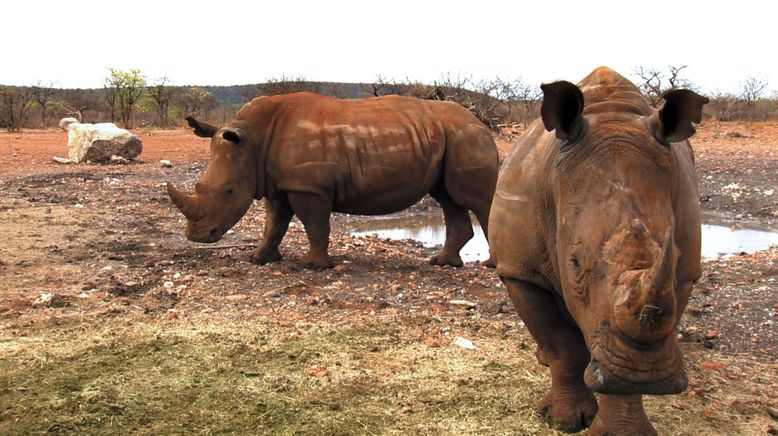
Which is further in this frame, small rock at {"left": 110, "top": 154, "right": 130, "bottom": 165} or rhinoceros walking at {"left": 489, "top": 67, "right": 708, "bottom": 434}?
small rock at {"left": 110, "top": 154, "right": 130, "bottom": 165}

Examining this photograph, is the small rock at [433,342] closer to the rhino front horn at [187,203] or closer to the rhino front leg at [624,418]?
the rhino front leg at [624,418]

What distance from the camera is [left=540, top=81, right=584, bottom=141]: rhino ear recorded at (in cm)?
311

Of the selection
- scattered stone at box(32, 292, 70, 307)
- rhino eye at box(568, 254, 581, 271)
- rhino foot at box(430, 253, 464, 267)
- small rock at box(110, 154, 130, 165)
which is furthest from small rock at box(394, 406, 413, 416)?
small rock at box(110, 154, 130, 165)

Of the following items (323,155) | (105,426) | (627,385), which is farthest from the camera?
(323,155)

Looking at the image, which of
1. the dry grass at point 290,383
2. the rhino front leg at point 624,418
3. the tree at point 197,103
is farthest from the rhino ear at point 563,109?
the tree at point 197,103

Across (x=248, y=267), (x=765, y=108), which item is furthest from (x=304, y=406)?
(x=765, y=108)

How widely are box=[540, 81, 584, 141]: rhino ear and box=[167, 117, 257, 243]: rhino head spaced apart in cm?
521

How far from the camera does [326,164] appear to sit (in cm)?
785

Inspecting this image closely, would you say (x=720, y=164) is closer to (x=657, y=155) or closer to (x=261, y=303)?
(x=261, y=303)

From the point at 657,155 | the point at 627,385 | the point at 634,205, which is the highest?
the point at 657,155

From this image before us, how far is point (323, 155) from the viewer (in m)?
7.86

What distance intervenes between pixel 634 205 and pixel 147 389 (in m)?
3.22

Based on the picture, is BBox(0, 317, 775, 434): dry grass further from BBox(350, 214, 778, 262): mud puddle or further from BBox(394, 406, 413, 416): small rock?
BBox(350, 214, 778, 262): mud puddle

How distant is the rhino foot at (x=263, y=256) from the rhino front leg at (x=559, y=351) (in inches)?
190
